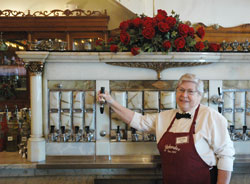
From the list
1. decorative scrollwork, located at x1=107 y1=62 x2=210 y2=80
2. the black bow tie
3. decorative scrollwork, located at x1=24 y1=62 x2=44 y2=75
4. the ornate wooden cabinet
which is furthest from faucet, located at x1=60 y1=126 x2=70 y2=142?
the ornate wooden cabinet

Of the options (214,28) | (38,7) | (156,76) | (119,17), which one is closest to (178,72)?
(156,76)

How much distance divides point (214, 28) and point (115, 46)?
8.50 feet

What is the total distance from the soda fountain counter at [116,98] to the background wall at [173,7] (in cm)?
177

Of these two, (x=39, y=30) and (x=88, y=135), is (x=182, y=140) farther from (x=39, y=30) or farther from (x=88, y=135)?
(x=39, y=30)

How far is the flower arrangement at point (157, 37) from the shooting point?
1.98 m

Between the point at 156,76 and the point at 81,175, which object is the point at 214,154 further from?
the point at 81,175

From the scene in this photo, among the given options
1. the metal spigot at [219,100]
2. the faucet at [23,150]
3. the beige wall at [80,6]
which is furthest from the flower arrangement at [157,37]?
the beige wall at [80,6]

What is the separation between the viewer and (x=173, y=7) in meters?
3.72

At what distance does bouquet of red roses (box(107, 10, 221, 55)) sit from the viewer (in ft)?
6.50

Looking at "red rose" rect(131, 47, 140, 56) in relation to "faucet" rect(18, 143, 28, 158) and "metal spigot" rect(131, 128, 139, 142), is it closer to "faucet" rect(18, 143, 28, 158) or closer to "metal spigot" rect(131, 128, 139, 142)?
"metal spigot" rect(131, 128, 139, 142)

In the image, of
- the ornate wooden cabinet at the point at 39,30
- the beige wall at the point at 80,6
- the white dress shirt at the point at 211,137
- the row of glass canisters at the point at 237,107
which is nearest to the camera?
the white dress shirt at the point at 211,137

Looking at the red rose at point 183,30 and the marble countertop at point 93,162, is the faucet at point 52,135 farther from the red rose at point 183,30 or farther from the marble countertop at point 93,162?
the red rose at point 183,30

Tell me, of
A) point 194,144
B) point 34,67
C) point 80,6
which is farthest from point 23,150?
point 80,6

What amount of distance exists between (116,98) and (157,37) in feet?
1.76
